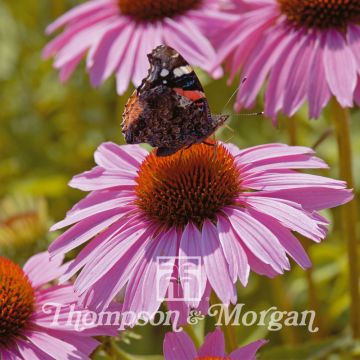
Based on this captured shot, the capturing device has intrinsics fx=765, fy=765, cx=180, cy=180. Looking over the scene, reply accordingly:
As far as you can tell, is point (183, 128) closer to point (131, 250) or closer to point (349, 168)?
→ point (131, 250)

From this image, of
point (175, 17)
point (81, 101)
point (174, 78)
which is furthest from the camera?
point (81, 101)

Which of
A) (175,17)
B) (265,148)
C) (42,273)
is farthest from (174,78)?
(175,17)

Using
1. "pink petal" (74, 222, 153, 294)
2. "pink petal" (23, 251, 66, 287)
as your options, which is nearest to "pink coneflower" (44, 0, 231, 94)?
"pink petal" (23, 251, 66, 287)

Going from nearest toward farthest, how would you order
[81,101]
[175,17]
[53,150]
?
[175,17], [53,150], [81,101]

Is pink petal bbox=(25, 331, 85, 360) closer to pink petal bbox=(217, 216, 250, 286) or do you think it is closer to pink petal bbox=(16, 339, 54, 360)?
pink petal bbox=(16, 339, 54, 360)

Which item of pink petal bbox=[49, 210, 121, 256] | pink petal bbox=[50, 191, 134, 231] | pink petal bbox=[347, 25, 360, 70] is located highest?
pink petal bbox=[347, 25, 360, 70]

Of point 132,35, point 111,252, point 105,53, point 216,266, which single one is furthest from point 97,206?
point 132,35
